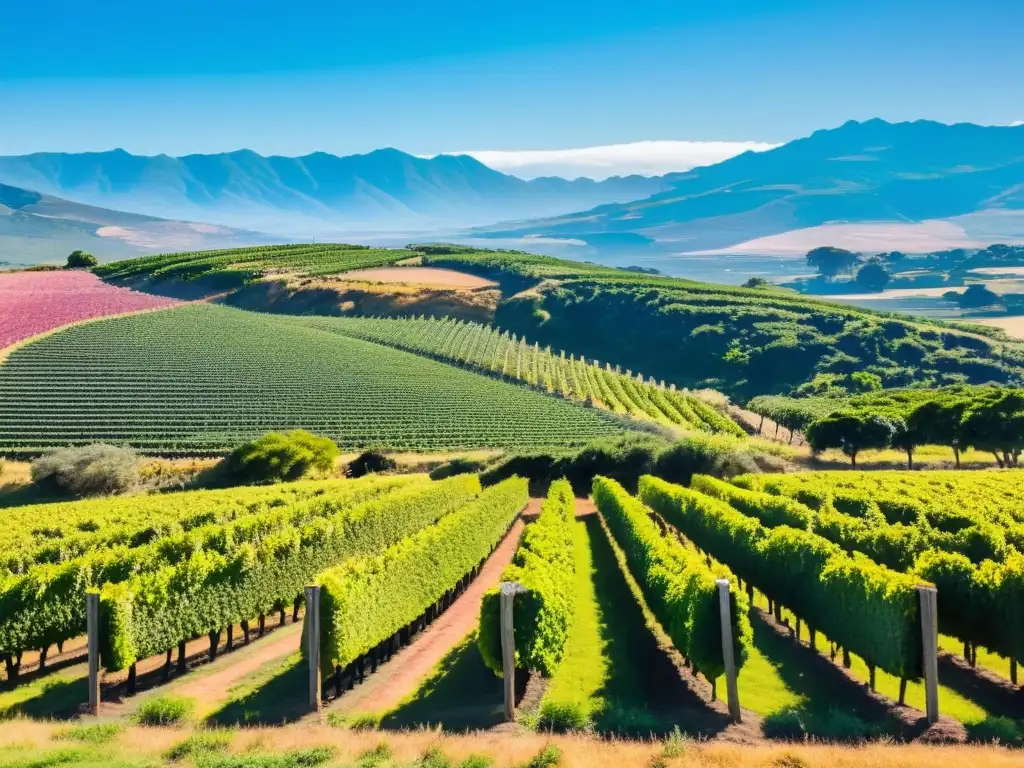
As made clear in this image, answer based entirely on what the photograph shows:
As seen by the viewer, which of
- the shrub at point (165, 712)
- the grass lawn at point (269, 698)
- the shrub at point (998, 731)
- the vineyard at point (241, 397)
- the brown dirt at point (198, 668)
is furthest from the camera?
the vineyard at point (241, 397)

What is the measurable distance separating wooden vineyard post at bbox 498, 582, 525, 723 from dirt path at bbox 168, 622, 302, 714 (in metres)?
5.92

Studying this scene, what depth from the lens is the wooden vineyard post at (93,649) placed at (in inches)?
602

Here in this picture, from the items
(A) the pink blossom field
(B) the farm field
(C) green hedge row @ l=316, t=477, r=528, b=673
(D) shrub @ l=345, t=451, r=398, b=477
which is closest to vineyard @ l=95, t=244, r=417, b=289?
(B) the farm field

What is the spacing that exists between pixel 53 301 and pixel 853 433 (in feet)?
288

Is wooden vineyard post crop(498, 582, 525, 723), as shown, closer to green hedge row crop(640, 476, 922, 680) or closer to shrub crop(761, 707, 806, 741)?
shrub crop(761, 707, 806, 741)

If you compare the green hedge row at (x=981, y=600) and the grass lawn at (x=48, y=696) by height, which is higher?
the green hedge row at (x=981, y=600)

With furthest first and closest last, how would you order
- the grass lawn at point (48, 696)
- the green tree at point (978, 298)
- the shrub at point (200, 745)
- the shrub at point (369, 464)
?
the green tree at point (978, 298) < the shrub at point (369, 464) < the grass lawn at point (48, 696) < the shrub at point (200, 745)

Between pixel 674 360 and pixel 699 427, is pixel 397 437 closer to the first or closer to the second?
pixel 699 427

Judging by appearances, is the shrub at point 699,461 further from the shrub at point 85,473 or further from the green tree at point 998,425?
the shrub at point 85,473

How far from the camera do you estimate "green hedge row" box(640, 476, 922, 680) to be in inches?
580

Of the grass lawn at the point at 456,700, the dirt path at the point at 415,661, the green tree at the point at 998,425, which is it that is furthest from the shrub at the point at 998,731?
the green tree at the point at 998,425

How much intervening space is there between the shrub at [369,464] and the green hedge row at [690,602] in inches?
1323

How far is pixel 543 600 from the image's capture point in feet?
52.8

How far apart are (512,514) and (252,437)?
26.6 m
